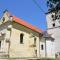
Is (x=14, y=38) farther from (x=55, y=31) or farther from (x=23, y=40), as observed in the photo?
(x=55, y=31)

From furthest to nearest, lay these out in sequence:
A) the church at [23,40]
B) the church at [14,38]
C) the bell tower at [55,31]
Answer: the bell tower at [55,31] < the church at [23,40] < the church at [14,38]

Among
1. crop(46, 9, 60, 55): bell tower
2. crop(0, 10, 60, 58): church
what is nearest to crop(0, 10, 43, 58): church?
crop(0, 10, 60, 58): church

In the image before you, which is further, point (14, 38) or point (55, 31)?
point (55, 31)

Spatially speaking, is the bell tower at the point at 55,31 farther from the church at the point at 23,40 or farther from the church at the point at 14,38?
the church at the point at 14,38

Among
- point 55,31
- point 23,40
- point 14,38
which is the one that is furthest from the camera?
point 55,31

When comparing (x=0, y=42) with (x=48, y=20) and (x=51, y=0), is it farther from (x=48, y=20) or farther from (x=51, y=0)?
(x=51, y=0)

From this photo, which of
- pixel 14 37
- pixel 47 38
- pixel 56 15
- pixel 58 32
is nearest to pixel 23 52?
pixel 14 37

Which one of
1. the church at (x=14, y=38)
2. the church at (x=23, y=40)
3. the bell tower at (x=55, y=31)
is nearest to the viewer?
the church at (x=14, y=38)

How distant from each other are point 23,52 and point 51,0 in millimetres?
23937

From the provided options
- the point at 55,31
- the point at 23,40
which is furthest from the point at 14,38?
the point at 55,31

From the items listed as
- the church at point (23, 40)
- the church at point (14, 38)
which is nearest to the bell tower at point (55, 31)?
the church at point (23, 40)

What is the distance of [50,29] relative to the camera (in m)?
49.3

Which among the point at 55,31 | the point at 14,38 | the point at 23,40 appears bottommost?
the point at 23,40

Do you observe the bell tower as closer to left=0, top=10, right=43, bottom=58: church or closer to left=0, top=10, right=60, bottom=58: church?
left=0, top=10, right=60, bottom=58: church
